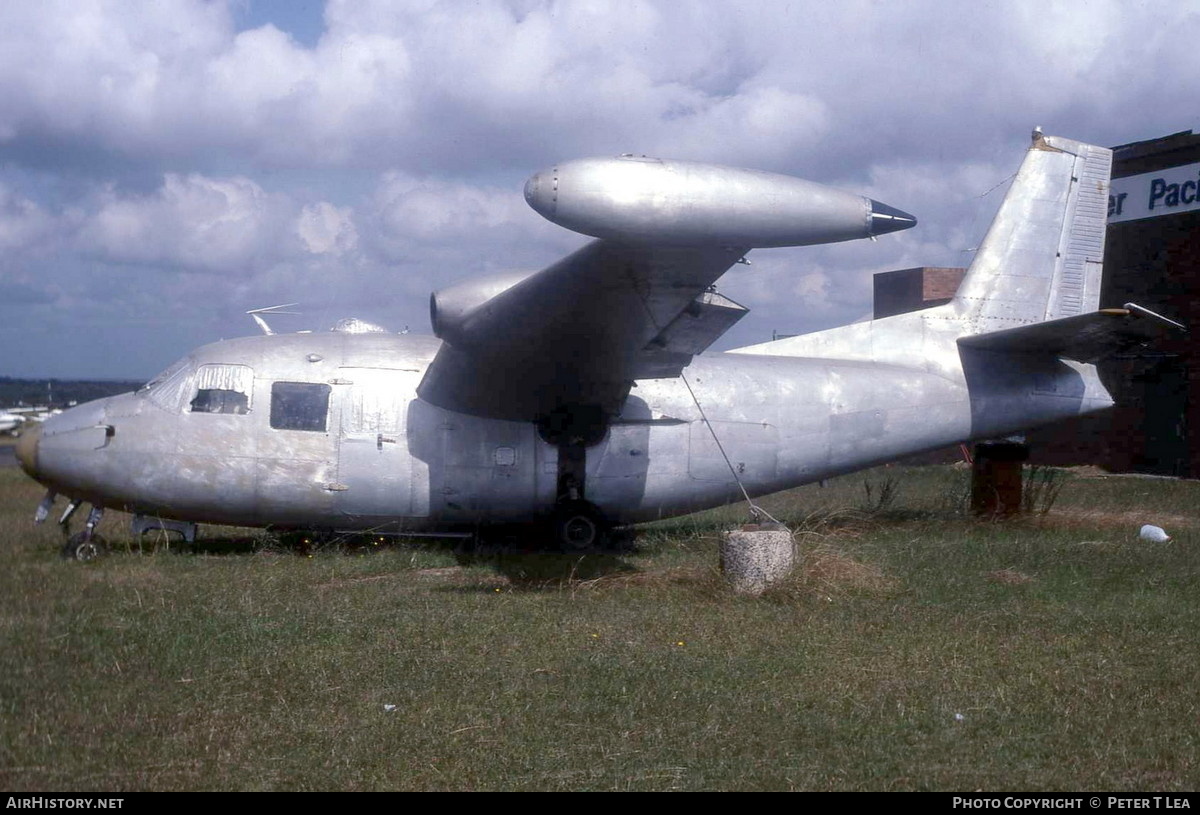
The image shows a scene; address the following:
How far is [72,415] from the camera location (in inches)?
429

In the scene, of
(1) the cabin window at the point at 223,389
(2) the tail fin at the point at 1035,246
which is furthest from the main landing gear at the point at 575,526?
(2) the tail fin at the point at 1035,246

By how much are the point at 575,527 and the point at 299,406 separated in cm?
319

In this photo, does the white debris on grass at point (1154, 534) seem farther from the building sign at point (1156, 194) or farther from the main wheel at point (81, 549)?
the building sign at point (1156, 194)

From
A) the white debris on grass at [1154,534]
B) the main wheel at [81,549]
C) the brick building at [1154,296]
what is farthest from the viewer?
the brick building at [1154,296]

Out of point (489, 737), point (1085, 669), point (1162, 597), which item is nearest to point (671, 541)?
point (1162, 597)

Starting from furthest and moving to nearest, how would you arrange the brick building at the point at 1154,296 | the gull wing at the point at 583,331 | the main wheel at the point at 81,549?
1. the brick building at the point at 1154,296
2. the main wheel at the point at 81,549
3. the gull wing at the point at 583,331

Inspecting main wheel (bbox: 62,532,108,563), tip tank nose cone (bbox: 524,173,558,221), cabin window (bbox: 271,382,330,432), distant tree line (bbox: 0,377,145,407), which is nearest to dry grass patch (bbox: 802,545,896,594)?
tip tank nose cone (bbox: 524,173,558,221)

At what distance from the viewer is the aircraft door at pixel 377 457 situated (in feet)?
35.6

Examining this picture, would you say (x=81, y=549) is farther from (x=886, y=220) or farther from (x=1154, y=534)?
(x=1154, y=534)

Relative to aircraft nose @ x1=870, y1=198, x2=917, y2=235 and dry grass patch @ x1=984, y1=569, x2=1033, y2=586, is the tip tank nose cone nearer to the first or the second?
aircraft nose @ x1=870, y1=198, x2=917, y2=235

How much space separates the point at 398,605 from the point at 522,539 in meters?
3.71

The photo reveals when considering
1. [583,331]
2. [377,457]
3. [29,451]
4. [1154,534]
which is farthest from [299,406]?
[1154,534]

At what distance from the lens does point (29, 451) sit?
1068cm

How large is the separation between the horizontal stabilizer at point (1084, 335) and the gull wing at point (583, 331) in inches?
163
